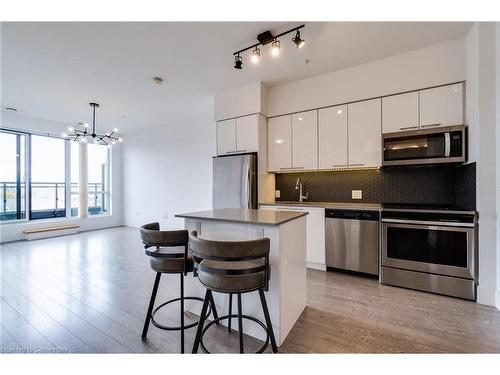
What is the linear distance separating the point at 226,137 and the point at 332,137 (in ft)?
5.81

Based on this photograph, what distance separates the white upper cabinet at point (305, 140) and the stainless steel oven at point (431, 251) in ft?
4.30

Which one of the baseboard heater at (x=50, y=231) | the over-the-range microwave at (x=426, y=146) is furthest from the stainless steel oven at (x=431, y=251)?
the baseboard heater at (x=50, y=231)

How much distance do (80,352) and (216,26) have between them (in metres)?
3.11

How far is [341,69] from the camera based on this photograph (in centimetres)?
322

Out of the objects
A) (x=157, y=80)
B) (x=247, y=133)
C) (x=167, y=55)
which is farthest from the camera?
(x=247, y=133)

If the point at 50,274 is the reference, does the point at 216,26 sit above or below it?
above

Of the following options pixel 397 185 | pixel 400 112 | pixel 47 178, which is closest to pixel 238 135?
pixel 400 112

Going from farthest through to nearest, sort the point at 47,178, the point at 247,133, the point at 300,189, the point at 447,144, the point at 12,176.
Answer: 1. the point at 47,178
2. the point at 12,176
3. the point at 300,189
4. the point at 247,133
5. the point at 447,144

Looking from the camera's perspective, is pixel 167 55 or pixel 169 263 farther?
pixel 167 55

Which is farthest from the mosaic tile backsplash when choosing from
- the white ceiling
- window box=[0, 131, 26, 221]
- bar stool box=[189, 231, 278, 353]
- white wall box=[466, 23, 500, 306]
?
window box=[0, 131, 26, 221]

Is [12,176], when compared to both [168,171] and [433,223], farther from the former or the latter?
[433,223]

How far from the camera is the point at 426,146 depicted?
2658 mm

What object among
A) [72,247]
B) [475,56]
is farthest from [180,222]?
[475,56]
